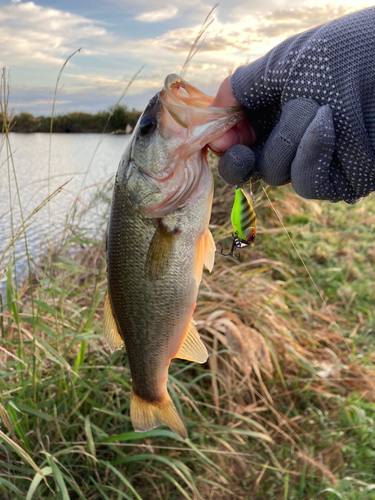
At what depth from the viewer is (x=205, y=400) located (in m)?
3.07

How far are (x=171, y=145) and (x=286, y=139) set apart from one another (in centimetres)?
41

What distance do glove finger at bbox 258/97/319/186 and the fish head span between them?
0.16 metres

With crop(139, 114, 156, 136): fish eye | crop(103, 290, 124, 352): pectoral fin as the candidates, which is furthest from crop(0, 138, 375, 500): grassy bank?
crop(139, 114, 156, 136): fish eye

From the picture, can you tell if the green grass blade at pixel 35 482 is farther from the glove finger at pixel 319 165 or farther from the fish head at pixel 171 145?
the glove finger at pixel 319 165

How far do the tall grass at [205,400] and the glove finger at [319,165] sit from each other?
2.60 feet

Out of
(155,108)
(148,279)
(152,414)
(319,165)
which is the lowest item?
(152,414)

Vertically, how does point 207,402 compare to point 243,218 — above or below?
below

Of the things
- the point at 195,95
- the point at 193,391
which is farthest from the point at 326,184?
the point at 193,391

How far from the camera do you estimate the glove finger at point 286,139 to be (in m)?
1.57

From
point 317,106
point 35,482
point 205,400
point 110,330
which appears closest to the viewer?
point 317,106

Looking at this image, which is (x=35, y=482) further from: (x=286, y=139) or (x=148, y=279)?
(x=286, y=139)

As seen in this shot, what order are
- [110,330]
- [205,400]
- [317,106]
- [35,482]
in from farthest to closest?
[205,400]
[35,482]
[110,330]
[317,106]

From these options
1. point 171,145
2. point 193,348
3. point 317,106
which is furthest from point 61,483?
point 317,106

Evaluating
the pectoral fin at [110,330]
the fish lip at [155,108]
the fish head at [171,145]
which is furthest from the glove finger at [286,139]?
the pectoral fin at [110,330]
